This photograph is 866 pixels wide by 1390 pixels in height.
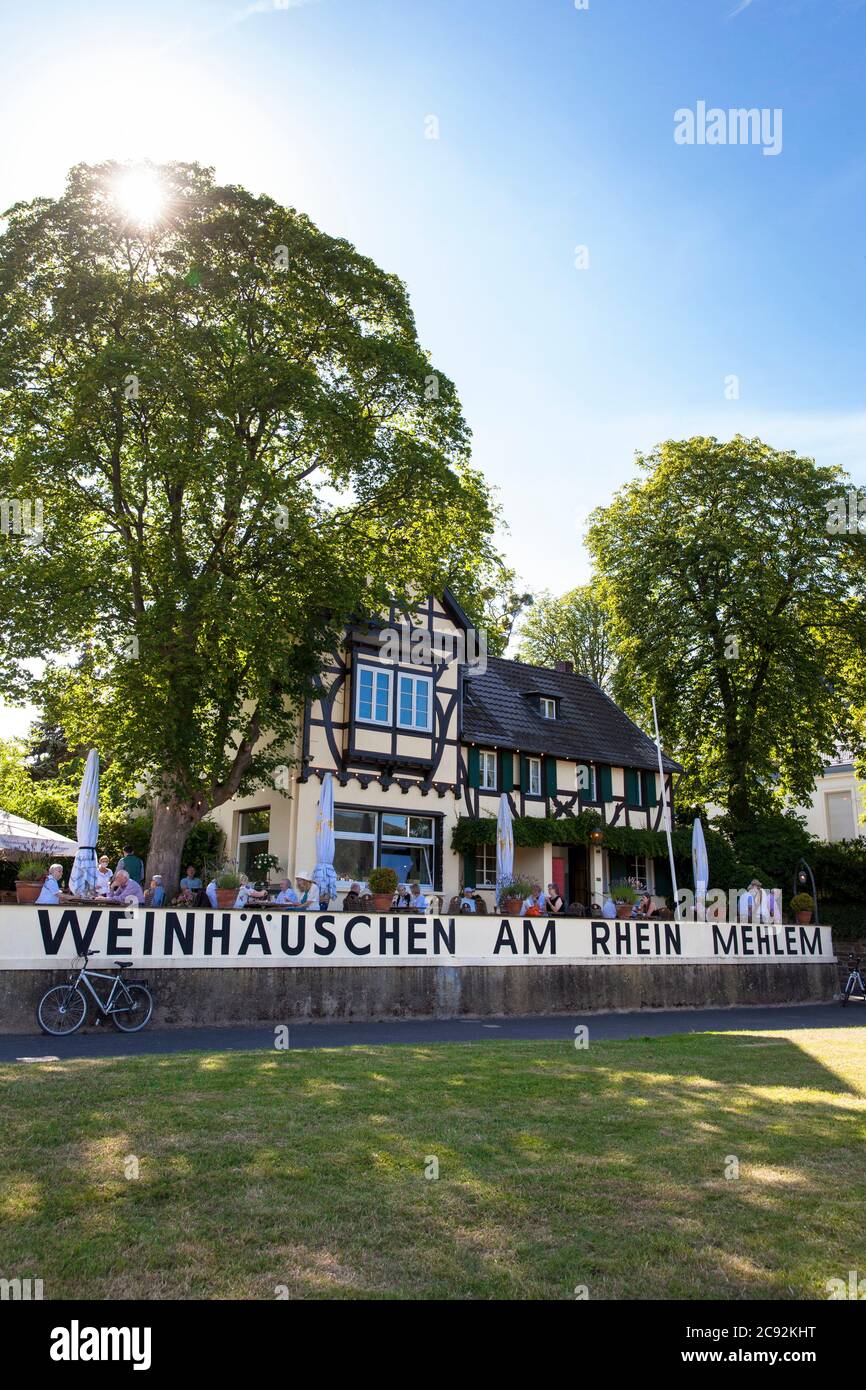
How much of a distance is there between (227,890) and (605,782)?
57.1ft

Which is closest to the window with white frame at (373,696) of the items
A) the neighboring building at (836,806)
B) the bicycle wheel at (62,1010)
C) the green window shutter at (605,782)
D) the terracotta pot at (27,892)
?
the green window shutter at (605,782)

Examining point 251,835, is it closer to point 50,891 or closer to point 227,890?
point 227,890

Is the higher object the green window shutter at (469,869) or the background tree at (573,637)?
the background tree at (573,637)

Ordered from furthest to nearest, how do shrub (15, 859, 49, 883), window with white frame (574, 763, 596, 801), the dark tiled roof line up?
window with white frame (574, 763, 596, 801)
the dark tiled roof
shrub (15, 859, 49, 883)

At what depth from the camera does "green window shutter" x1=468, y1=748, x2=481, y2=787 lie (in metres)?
28.4

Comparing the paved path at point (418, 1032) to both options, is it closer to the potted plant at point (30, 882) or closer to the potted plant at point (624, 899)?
the potted plant at point (30, 882)

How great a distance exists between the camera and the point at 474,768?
28.6m

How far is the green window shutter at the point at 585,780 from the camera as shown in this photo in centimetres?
3119

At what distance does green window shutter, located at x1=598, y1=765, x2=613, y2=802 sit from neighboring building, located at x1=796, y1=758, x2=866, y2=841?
23876 millimetres

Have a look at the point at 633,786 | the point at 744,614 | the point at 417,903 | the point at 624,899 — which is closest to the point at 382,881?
the point at 417,903

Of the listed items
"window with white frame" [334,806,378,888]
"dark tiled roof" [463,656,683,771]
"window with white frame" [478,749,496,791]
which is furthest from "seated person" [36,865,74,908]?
"window with white frame" [478,749,496,791]

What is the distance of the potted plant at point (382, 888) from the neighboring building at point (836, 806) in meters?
38.6

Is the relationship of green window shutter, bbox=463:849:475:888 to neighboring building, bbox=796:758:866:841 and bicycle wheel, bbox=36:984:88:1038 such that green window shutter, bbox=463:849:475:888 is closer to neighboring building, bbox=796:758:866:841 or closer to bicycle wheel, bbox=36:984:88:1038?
bicycle wheel, bbox=36:984:88:1038
